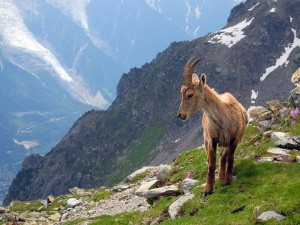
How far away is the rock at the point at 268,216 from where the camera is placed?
570 inches

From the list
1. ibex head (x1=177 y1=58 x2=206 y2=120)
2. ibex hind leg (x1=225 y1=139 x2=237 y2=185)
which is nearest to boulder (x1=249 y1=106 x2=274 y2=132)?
ibex hind leg (x1=225 y1=139 x2=237 y2=185)

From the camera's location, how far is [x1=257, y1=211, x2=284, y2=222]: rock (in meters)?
14.5

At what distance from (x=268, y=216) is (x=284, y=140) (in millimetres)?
9003

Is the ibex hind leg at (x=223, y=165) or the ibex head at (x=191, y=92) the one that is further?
the ibex hind leg at (x=223, y=165)

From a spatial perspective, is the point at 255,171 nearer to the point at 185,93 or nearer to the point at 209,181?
the point at 209,181

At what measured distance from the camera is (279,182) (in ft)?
58.7

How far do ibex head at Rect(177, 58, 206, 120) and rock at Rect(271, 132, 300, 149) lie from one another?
7.00 m

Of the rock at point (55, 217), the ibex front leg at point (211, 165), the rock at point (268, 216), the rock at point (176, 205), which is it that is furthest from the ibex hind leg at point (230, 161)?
the rock at point (55, 217)

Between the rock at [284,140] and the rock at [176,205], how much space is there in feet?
20.2

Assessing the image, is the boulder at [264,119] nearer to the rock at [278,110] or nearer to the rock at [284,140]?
the rock at [278,110]

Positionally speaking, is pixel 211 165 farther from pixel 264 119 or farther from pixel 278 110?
pixel 278 110

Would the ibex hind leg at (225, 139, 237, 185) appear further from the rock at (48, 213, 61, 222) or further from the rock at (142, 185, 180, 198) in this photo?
the rock at (48, 213, 61, 222)

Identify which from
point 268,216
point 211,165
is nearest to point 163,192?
point 211,165

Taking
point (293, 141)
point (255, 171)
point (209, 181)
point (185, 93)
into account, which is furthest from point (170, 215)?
point (293, 141)
